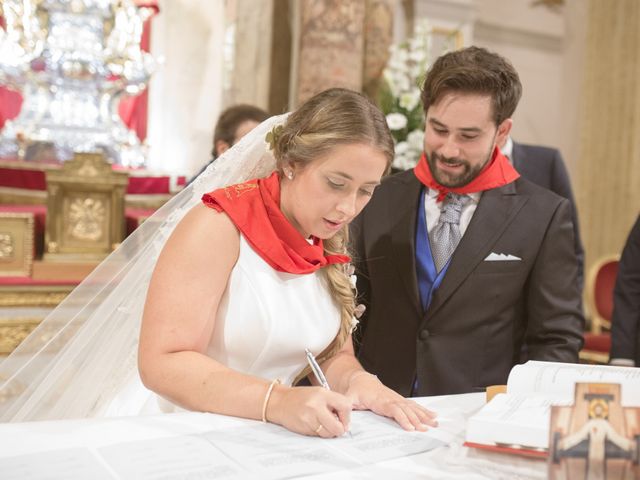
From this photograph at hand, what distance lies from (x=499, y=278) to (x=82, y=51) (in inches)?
185

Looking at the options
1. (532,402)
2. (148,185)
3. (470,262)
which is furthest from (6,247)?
(532,402)

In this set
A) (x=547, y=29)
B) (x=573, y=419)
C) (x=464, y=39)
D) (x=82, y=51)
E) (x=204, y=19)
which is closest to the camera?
(x=573, y=419)

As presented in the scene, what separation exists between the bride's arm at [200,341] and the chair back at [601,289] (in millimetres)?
4947

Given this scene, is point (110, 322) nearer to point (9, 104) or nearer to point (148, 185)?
point (148, 185)

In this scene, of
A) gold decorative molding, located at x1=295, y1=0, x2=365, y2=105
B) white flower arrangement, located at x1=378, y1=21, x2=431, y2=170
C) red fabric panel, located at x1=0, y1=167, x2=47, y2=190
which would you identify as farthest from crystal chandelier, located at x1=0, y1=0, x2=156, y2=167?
white flower arrangement, located at x1=378, y1=21, x2=431, y2=170

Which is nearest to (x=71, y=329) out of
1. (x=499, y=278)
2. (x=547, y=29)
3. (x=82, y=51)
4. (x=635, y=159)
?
(x=499, y=278)

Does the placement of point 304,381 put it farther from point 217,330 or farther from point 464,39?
point 464,39

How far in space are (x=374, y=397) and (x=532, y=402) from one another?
38cm

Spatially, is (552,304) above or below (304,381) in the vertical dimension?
above

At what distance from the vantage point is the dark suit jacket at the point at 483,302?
2.60 m

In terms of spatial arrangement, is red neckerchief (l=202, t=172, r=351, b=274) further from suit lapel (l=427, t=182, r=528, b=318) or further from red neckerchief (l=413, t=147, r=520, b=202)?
red neckerchief (l=413, t=147, r=520, b=202)

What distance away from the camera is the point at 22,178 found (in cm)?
562

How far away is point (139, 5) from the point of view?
6449 millimetres

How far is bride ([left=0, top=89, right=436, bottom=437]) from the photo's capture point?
1.83 metres
